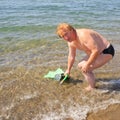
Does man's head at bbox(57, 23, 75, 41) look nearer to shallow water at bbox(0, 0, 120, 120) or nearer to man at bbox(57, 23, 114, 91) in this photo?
man at bbox(57, 23, 114, 91)

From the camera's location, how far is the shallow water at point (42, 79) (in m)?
5.17

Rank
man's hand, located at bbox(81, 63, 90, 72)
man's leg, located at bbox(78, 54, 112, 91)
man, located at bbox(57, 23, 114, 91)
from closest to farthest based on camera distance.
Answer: man, located at bbox(57, 23, 114, 91) < man's hand, located at bbox(81, 63, 90, 72) < man's leg, located at bbox(78, 54, 112, 91)

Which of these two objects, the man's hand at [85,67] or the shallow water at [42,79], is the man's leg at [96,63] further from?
the shallow water at [42,79]

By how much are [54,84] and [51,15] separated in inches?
336

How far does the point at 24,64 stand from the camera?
24.2 feet

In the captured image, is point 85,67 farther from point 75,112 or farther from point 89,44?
point 75,112

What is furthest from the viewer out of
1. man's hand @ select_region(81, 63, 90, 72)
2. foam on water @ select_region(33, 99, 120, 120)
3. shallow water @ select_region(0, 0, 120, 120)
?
man's hand @ select_region(81, 63, 90, 72)

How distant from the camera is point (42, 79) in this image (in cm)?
643

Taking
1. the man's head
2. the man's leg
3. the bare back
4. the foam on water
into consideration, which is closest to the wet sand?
the foam on water

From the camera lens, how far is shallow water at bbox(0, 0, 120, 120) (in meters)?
5.17

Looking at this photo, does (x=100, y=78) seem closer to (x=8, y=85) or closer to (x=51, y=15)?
(x=8, y=85)

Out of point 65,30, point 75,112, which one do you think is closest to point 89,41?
point 65,30

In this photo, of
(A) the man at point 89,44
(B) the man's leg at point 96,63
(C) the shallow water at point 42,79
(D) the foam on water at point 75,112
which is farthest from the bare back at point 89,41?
(D) the foam on water at point 75,112

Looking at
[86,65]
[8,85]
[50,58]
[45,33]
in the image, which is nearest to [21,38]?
Result: [45,33]
